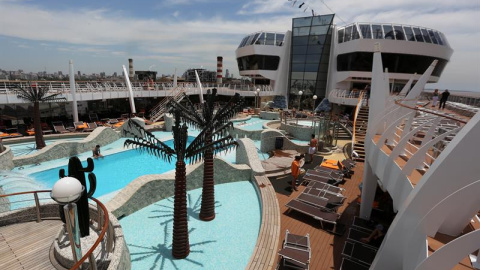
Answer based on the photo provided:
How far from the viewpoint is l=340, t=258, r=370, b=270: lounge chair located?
545 centimetres

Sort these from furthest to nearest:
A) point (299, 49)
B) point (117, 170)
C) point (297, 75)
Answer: point (297, 75) → point (299, 49) → point (117, 170)

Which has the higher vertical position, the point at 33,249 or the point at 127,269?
the point at 33,249

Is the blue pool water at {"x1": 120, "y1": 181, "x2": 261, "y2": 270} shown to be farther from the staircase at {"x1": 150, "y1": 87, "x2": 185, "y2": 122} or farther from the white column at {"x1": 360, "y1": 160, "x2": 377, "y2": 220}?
the staircase at {"x1": 150, "y1": 87, "x2": 185, "y2": 122}

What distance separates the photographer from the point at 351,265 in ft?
18.2

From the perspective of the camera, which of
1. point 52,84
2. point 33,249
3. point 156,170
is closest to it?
point 33,249

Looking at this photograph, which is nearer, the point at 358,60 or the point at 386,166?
the point at 386,166

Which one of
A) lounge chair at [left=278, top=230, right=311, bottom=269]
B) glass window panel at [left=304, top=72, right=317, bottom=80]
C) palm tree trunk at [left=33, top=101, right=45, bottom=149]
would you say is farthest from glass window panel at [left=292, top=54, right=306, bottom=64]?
lounge chair at [left=278, top=230, right=311, bottom=269]

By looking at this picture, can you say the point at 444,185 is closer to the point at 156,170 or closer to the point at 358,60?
the point at 156,170

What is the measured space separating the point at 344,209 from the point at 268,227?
3200 mm

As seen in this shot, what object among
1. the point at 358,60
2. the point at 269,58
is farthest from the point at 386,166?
the point at 269,58

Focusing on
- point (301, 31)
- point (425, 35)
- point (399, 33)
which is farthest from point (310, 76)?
point (425, 35)

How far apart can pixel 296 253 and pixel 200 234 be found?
3.12m

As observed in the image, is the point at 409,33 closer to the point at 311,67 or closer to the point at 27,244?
the point at 311,67

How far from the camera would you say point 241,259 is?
6398 mm
